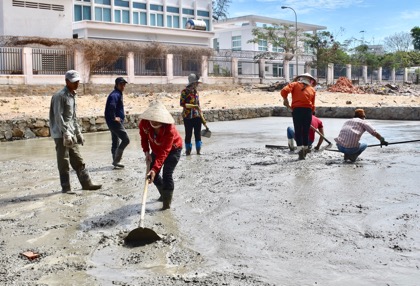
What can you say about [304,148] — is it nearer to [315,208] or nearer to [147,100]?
[315,208]

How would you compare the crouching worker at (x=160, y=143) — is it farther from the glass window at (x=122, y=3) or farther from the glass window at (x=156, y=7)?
the glass window at (x=156, y=7)

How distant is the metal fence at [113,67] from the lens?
103ft

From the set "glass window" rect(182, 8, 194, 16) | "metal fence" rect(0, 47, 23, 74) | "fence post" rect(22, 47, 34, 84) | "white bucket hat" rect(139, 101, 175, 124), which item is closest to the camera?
"white bucket hat" rect(139, 101, 175, 124)

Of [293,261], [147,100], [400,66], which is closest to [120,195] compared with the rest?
[293,261]

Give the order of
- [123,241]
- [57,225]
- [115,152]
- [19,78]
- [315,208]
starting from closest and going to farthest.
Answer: [123,241] < [57,225] < [315,208] < [115,152] < [19,78]

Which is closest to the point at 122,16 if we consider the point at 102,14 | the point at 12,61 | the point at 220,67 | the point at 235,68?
the point at 102,14

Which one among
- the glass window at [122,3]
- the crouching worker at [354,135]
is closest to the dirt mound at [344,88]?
the glass window at [122,3]

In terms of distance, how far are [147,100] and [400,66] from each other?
150 feet

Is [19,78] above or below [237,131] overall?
above

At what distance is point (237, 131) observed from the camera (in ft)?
57.9

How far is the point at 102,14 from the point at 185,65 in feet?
36.5

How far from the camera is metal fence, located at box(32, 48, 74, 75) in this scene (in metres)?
27.6

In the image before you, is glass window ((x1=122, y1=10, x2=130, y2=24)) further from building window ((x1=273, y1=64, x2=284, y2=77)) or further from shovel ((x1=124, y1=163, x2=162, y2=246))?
shovel ((x1=124, y1=163, x2=162, y2=246))

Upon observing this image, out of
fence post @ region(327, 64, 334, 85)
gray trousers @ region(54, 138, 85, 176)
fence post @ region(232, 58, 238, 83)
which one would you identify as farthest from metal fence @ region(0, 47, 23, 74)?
fence post @ region(327, 64, 334, 85)
